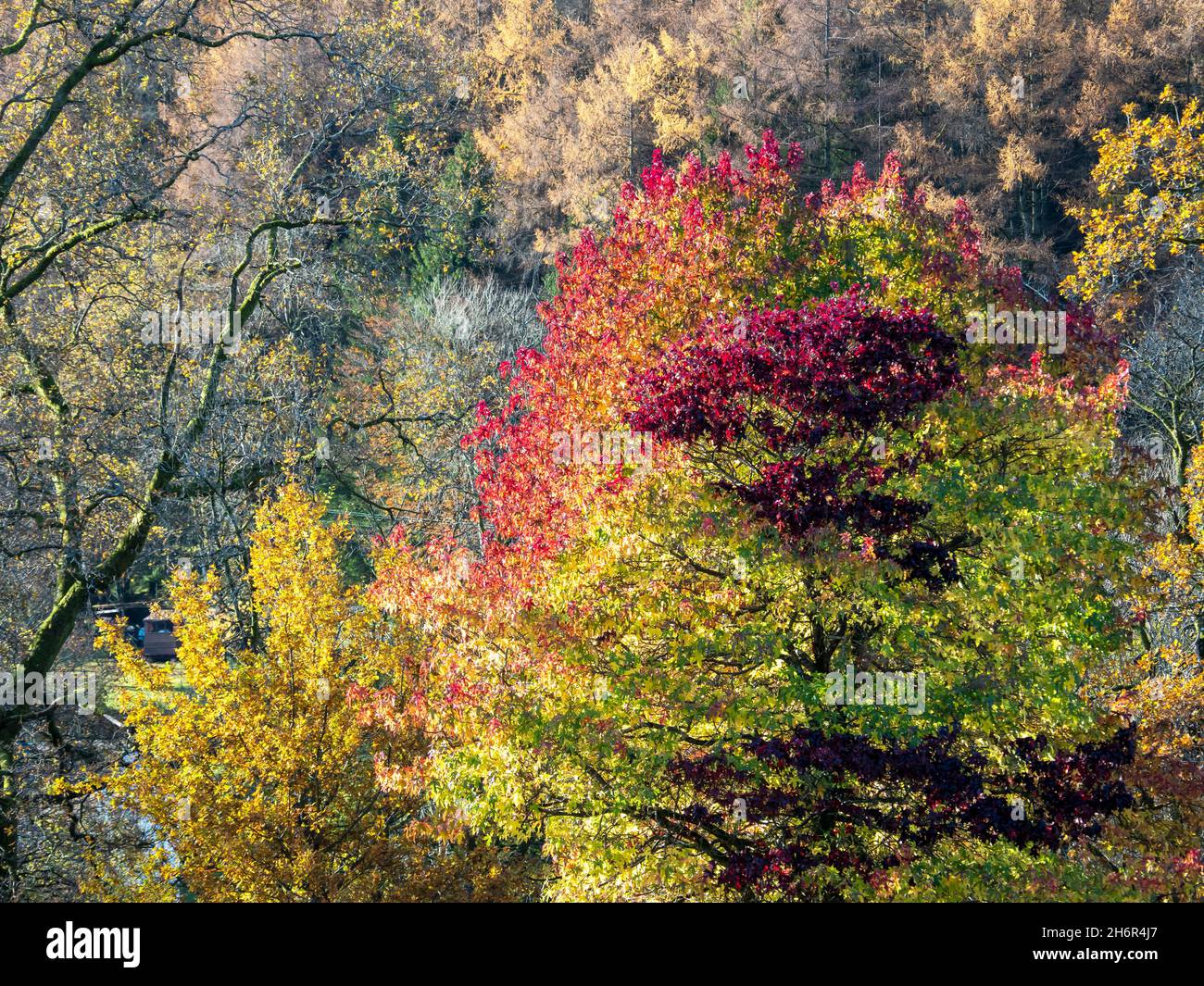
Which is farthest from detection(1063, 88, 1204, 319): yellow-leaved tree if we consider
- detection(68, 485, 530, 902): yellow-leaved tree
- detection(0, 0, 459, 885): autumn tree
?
detection(68, 485, 530, 902): yellow-leaved tree

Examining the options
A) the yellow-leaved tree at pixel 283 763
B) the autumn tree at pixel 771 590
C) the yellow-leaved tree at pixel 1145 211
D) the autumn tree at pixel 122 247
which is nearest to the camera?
the autumn tree at pixel 771 590

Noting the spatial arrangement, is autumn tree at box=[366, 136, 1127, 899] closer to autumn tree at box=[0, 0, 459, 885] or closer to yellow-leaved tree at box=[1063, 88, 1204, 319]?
autumn tree at box=[0, 0, 459, 885]

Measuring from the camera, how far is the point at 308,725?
41.5ft

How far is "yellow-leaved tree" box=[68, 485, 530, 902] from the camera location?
11.9 meters

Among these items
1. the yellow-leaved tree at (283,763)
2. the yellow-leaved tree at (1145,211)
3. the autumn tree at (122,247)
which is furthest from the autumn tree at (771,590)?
the yellow-leaved tree at (1145,211)

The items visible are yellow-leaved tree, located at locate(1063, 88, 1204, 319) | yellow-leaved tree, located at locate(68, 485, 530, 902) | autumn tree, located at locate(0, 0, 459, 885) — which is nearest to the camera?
yellow-leaved tree, located at locate(68, 485, 530, 902)

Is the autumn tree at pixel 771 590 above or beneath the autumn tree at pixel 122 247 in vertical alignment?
beneath

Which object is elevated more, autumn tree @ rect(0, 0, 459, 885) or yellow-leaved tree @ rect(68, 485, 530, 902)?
autumn tree @ rect(0, 0, 459, 885)

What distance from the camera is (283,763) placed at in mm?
12258

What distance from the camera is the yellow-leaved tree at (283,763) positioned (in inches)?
467

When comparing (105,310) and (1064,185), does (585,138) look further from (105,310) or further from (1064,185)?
(105,310)

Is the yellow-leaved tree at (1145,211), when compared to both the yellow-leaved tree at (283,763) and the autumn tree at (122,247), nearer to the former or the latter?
the autumn tree at (122,247)

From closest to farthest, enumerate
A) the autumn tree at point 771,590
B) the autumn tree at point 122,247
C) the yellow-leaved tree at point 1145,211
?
the autumn tree at point 771,590
the autumn tree at point 122,247
the yellow-leaved tree at point 1145,211
